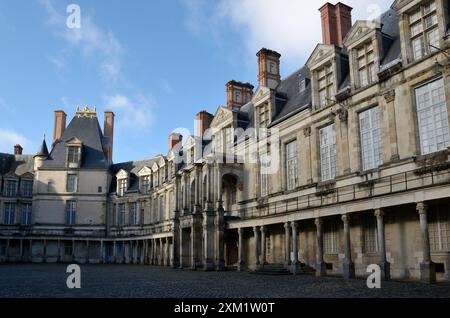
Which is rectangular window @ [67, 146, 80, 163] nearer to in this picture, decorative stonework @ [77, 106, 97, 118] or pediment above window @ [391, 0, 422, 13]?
decorative stonework @ [77, 106, 97, 118]

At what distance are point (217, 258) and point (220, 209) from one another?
10.3 ft

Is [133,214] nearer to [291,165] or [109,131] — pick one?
[109,131]

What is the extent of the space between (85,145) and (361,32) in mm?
38083

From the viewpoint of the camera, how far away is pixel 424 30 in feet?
60.3

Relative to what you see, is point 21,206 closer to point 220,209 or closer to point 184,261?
point 184,261

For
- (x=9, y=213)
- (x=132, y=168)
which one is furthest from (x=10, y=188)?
(x=132, y=168)

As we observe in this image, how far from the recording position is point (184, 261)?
3359 centimetres

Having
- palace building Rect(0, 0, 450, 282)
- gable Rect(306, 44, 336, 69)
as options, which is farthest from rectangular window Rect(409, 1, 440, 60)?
gable Rect(306, 44, 336, 69)

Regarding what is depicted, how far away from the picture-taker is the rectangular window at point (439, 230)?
16.5 m

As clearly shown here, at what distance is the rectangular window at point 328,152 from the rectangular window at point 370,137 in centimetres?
209

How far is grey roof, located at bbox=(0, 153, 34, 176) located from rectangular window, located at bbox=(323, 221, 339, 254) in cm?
3920


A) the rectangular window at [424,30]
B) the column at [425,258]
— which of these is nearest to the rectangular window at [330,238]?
the column at [425,258]
